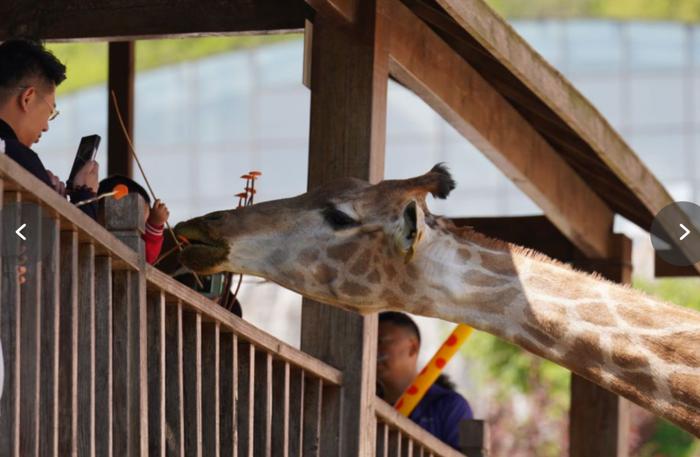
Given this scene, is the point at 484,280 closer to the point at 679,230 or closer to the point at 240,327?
the point at 240,327

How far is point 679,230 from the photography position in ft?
30.7

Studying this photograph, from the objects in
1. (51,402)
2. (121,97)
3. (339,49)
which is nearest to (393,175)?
(121,97)

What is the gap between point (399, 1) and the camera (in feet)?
23.3

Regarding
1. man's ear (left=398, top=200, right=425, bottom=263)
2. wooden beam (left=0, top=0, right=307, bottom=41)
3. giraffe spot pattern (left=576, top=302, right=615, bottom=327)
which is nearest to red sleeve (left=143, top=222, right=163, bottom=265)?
man's ear (left=398, top=200, right=425, bottom=263)

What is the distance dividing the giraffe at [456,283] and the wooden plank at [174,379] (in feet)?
2.52

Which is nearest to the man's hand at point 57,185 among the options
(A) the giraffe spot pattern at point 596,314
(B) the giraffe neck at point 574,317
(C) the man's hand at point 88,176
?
(C) the man's hand at point 88,176

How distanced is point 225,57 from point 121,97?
27.7 meters

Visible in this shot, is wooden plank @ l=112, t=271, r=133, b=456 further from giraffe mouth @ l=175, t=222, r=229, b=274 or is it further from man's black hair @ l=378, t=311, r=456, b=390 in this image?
man's black hair @ l=378, t=311, r=456, b=390

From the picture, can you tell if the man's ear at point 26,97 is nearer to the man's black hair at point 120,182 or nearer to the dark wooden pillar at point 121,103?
the man's black hair at point 120,182

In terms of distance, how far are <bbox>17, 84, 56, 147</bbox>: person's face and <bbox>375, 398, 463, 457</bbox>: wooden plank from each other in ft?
6.14

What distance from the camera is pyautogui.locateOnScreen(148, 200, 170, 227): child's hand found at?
19.4 feet

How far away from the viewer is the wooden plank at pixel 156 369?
5.18m

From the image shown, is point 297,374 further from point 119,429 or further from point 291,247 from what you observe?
point 119,429

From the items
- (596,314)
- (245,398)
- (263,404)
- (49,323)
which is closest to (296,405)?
(263,404)
